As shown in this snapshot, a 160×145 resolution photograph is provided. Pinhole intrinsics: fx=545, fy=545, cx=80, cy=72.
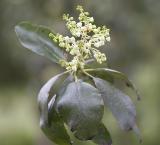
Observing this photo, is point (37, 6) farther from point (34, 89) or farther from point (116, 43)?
point (34, 89)

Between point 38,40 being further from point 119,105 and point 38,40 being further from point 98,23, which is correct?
point 98,23

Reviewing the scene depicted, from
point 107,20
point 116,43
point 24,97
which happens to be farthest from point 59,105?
point 24,97

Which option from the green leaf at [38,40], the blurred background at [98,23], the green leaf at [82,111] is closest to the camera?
the green leaf at [82,111]

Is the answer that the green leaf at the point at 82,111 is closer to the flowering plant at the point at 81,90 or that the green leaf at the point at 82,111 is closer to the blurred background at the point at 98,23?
the flowering plant at the point at 81,90

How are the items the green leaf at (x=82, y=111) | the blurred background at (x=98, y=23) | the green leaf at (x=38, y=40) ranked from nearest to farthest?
the green leaf at (x=82, y=111), the green leaf at (x=38, y=40), the blurred background at (x=98, y=23)

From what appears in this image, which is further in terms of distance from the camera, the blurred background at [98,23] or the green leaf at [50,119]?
the blurred background at [98,23]

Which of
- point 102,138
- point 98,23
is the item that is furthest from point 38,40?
point 98,23

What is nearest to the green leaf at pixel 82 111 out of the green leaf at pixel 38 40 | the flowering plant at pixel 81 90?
the flowering plant at pixel 81 90

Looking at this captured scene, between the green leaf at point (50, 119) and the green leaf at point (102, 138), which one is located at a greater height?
the green leaf at point (50, 119)
